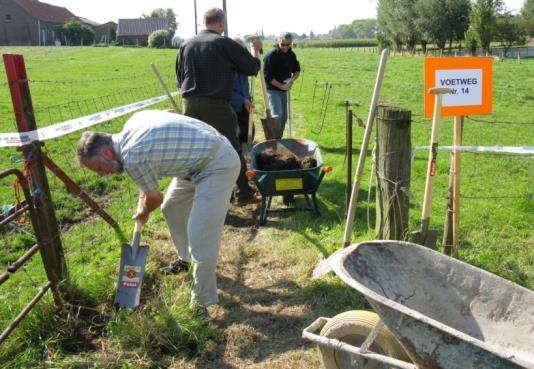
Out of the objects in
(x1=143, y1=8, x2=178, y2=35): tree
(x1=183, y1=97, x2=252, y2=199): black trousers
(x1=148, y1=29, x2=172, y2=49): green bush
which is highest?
(x1=143, y1=8, x2=178, y2=35): tree

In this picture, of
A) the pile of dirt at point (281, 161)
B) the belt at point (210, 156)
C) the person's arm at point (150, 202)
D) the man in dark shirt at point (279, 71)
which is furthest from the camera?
the man in dark shirt at point (279, 71)

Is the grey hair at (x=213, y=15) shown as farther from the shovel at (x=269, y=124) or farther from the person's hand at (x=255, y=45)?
the shovel at (x=269, y=124)

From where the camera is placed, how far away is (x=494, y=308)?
2.95 meters

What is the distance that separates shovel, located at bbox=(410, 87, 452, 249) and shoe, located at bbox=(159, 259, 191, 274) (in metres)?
1.88

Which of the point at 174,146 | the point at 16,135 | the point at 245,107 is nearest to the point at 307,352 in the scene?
the point at 174,146

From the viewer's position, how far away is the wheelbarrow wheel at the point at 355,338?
9.12 feet

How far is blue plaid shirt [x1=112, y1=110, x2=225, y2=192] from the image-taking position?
3.10m

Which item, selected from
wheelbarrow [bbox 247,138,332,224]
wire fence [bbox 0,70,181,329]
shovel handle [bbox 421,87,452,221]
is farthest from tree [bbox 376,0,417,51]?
shovel handle [bbox 421,87,452,221]

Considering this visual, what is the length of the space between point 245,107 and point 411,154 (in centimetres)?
288

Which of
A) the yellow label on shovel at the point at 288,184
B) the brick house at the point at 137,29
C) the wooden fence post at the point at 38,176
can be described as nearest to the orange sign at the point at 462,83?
the yellow label on shovel at the point at 288,184

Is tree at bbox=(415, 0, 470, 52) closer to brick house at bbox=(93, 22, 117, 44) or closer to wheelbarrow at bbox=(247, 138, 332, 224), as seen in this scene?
brick house at bbox=(93, 22, 117, 44)

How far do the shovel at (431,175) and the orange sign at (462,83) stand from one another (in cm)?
28

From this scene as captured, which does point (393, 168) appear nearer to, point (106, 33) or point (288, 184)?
point (288, 184)

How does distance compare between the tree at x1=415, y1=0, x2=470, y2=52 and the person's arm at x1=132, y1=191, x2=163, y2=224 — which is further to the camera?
the tree at x1=415, y1=0, x2=470, y2=52
